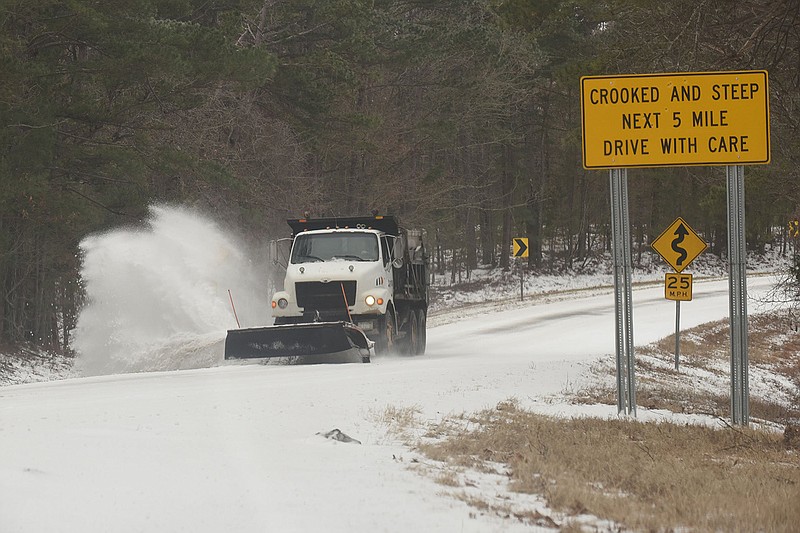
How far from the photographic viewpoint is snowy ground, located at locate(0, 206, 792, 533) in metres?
6.11

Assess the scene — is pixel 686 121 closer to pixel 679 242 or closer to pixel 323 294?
pixel 323 294

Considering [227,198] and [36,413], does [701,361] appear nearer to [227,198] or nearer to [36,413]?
[227,198]

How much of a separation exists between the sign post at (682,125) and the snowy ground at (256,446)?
2919mm

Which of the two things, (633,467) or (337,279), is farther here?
(337,279)

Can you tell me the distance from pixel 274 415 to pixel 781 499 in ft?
15.5

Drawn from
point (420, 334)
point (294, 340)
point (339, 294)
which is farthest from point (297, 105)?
point (294, 340)

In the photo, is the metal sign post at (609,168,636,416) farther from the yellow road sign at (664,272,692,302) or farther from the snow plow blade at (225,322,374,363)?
the yellow road sign at (664,272,692,302)

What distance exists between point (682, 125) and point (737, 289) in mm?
2031

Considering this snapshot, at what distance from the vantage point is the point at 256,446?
821cm

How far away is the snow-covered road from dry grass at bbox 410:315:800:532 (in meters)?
0.55

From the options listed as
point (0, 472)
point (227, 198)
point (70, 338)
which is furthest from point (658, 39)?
point (70, 338)

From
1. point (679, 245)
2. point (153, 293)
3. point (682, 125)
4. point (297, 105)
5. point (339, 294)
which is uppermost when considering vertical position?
point (297, 105)

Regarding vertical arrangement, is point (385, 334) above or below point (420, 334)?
above

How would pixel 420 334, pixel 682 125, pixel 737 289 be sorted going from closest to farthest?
pixel 682 125
pixel 737 289
pixel 420 334
